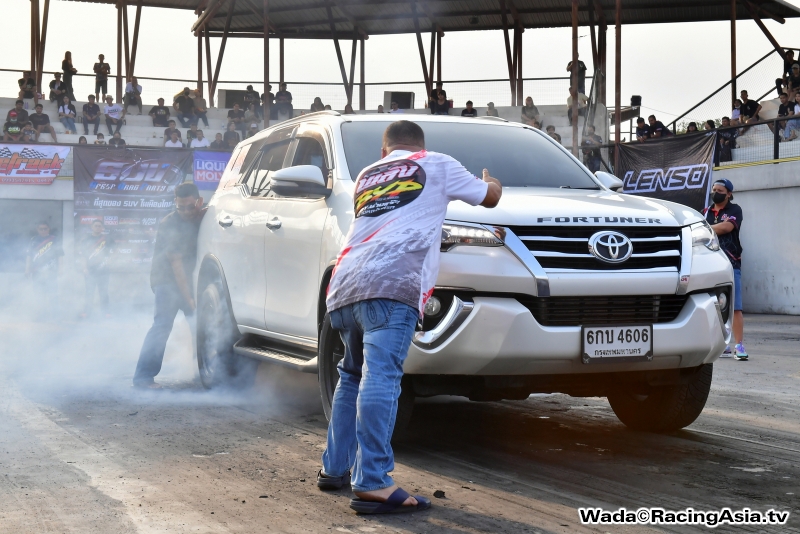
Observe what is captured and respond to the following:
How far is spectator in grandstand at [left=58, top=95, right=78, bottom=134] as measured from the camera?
84.6ft

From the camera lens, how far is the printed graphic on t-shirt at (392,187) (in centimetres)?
429

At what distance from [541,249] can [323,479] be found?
1.55 meters

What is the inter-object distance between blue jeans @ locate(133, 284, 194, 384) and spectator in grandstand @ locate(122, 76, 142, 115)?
67.4 ft

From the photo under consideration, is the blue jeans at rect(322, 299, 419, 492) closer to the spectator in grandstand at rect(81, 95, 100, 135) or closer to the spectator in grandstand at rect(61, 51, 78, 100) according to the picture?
the spectator in grandstand at rect(81, 95, 100, 135)

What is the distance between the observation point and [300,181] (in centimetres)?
563

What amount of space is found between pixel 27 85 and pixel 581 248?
25124 millimetres

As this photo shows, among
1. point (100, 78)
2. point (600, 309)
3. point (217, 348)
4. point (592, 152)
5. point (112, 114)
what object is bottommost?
point (217, 348)

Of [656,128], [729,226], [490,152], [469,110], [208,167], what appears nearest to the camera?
[490,152]

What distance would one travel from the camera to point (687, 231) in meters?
5.31

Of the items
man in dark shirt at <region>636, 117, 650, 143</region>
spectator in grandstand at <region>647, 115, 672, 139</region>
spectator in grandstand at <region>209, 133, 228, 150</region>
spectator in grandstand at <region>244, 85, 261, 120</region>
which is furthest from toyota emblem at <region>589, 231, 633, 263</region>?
spectator in grandstand at <region>244, 85, 261, 120</region>

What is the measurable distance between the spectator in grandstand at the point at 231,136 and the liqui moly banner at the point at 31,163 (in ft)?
14.9

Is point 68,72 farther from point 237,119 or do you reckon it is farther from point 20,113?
point 237,119

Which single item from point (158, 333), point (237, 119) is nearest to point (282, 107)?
point (237, 119)

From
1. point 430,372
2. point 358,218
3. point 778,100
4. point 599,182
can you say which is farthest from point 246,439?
point 778,100
